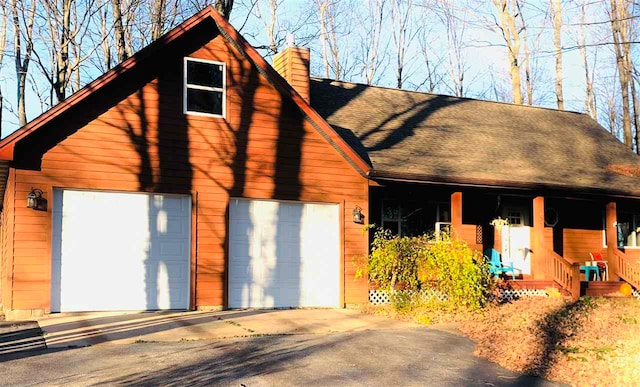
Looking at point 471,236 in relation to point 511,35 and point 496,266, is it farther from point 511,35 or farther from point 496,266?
point 511,35

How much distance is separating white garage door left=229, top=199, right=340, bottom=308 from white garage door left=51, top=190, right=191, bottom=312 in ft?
3.61

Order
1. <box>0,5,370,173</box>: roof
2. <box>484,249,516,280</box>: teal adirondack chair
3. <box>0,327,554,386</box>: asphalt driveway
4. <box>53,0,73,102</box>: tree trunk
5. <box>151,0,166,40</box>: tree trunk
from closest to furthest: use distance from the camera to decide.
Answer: <box>0,327,554,386</box>: asphalt driveway < <box>0,5,370,173</box>: roof < <box>484,249,516,280</box>: teal adirondack chair < <box>53,0,73,102</box>: tree trunk < <box>151,0,166,40</box>: tree trunk

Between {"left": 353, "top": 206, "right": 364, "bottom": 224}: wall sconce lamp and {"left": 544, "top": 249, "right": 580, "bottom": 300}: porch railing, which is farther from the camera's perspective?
{"left": 544, "top": 249, "right": 580, "bottom": 300}: porch railing

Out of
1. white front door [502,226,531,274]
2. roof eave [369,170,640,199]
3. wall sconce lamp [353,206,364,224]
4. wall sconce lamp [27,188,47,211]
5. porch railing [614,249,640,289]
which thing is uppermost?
roof eave [369,170,640,199]

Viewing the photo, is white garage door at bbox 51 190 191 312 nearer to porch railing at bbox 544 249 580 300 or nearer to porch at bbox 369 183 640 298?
porch at bbox 369 183 640 298

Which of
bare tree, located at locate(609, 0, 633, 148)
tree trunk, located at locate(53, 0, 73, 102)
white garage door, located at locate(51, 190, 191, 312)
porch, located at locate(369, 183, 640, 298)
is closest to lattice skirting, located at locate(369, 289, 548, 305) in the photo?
porch, located at locate(369, 183, 640, 298)

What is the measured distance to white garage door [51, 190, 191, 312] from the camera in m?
13.0

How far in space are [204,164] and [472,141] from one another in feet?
26.9

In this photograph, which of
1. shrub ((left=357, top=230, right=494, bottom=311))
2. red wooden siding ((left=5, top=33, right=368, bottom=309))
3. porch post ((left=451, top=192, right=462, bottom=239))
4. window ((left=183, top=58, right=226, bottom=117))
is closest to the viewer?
red wooden siding ((left=5, top=33, right=368, bottom=309))

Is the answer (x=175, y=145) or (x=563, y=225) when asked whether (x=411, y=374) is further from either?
(x=563, y=225)

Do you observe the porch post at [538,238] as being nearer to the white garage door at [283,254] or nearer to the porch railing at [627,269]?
the porch railing at [627,269]

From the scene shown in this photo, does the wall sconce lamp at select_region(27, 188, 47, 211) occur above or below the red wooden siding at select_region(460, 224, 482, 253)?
above

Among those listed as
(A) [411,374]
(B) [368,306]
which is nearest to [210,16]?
(B) [368,306]

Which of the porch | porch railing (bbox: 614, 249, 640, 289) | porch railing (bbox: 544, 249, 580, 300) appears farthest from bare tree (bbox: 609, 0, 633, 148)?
porch railing (bbox: 544, 249, 580, 300)
